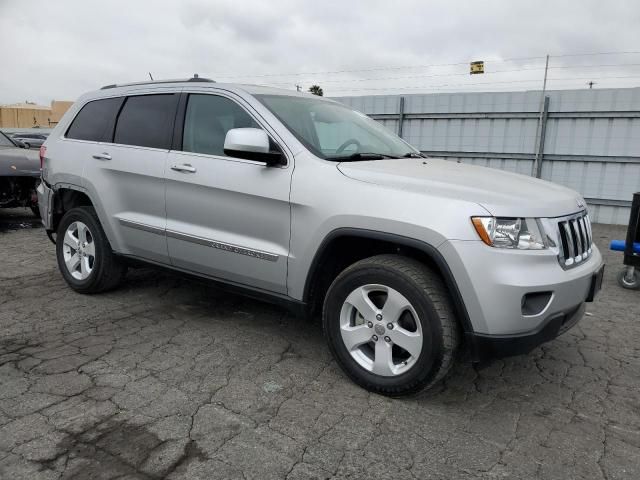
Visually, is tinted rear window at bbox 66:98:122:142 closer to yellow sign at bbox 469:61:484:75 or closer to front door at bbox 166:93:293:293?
front door at bbox 166:93:293:293

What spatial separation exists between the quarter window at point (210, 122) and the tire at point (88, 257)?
130cm

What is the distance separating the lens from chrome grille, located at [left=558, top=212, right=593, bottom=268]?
2.89m

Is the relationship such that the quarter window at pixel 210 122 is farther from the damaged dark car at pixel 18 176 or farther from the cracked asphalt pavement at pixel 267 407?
the damaged dark car at pixel 18 176

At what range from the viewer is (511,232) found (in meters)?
2.69

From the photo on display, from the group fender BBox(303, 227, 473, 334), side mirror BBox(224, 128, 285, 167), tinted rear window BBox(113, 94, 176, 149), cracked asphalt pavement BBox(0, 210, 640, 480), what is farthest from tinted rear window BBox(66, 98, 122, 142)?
fender BBox(303, 227, 473, 334)

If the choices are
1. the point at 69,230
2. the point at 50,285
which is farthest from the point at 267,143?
the point at 50,285

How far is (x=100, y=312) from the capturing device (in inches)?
173

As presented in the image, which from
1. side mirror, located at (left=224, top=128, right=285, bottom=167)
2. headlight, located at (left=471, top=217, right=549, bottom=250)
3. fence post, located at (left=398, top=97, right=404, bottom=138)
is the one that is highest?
fence post, located at (left=398, top=97, right=404, bottom=138)

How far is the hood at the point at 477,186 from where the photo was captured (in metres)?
2.75

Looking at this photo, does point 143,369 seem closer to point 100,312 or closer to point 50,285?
point 100,312

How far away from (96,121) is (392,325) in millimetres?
3359

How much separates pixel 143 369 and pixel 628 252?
16.0ft

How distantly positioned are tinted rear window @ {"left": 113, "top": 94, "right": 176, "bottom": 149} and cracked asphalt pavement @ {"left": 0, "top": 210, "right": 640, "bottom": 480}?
1.44 m

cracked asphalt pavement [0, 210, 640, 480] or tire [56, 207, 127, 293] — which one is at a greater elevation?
tire [56, 207, 127, 293]
